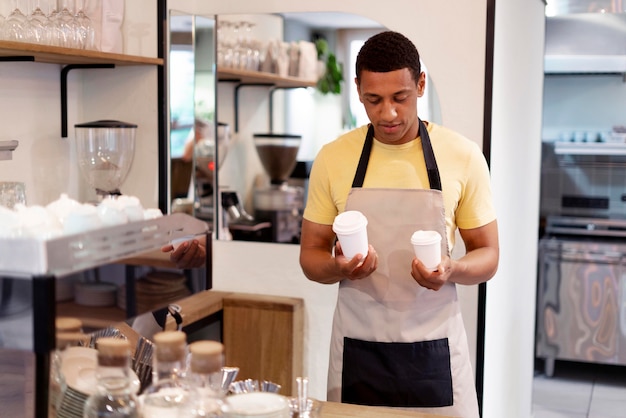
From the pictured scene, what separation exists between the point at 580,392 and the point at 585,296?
0.59 metres

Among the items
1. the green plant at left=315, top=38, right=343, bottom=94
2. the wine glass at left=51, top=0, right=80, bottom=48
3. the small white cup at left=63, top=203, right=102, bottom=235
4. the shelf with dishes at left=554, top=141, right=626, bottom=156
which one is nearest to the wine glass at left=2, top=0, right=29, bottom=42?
the wine glass at left=51, top=0, right=80, bottom=48

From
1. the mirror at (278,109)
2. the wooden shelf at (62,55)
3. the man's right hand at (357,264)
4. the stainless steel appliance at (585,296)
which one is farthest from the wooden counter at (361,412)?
the stainless steel appliance at (585,296)

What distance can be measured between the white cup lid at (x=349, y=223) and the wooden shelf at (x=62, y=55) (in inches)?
42.4

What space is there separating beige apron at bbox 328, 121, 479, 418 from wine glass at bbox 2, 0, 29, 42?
3.63 ft

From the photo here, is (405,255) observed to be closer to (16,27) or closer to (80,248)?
(80,248)

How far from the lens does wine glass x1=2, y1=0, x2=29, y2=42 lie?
249 centimetres

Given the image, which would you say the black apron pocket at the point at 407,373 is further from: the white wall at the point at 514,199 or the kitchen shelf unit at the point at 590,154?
the kitchen shelf unit at the point at 590,154

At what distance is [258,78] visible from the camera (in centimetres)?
448

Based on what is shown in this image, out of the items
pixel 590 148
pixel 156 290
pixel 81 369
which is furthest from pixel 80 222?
pixel 590 148

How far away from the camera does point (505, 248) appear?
3293 millimetres

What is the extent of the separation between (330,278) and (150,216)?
814 millimetres

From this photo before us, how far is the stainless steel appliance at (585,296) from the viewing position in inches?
200

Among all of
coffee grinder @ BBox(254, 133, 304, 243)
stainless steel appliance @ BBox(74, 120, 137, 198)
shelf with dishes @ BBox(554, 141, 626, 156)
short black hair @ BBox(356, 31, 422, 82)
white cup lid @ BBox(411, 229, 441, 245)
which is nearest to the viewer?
white cup lid @ BBox(411, 229, 441, 245)

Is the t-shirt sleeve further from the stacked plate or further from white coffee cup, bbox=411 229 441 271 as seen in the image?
the stacked plate
